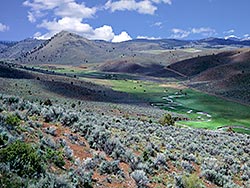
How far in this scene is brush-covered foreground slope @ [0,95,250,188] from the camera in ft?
36.6

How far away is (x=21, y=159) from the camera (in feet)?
36.2

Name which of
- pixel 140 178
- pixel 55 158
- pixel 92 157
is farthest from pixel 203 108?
pixel 55 158

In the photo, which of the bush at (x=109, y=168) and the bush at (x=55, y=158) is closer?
the bush at (x=55, y=158)

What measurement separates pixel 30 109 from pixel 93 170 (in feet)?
24.0

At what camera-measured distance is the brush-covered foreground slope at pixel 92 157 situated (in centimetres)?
1115

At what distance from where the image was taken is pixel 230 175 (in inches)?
798

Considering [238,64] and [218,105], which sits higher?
[238,64]

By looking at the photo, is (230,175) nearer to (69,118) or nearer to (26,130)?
(69,118)

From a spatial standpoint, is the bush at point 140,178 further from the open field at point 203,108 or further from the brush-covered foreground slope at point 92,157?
the open field at point 203,108

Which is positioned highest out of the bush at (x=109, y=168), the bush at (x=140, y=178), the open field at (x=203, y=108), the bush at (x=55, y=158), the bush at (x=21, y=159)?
the bush at (x=21, y=159)

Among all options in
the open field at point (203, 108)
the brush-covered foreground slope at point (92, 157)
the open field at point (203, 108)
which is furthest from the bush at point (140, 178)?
the open field at point (203, 108)

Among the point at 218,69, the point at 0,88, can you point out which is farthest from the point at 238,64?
the point at 0,88

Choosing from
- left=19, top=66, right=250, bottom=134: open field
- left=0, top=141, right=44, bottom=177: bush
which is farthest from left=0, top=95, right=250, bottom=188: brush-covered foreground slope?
left=19, top=66, right=250, bottom=134: open field

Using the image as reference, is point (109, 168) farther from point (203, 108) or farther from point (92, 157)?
point (203, 108)
